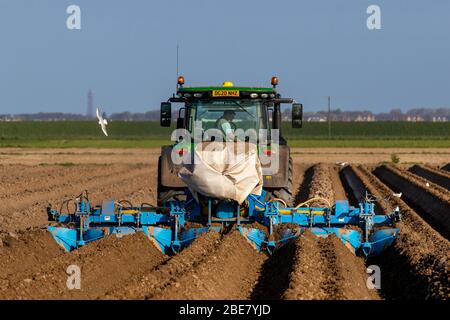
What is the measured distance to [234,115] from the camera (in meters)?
14.9

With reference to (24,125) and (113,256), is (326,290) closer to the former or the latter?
(113,256)

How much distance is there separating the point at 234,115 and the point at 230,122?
0.12 meters

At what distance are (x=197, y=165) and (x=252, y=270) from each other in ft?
5.60

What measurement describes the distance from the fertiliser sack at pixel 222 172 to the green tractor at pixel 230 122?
0.70m

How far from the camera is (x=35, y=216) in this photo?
771 inches

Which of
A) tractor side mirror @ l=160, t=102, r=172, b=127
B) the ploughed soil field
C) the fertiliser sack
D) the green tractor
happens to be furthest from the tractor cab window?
the ploughed soil field

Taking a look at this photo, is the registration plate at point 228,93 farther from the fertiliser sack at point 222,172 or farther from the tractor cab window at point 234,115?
the fertiliser sack at point 222,172

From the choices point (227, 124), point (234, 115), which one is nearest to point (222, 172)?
point (227, 124)

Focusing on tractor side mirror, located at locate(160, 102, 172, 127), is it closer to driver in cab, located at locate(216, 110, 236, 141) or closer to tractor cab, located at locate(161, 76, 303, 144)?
tractor cab, located at locate(161, 76, 303, 144)

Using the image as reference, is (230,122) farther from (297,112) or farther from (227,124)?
(297,112)

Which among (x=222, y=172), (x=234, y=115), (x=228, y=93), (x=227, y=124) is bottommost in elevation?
(x=222, y=172)

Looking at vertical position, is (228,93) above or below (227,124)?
above
